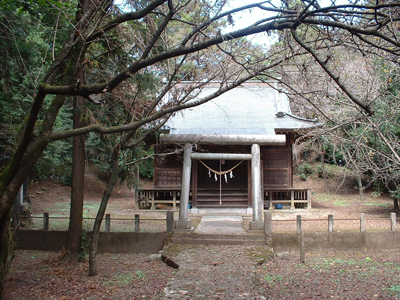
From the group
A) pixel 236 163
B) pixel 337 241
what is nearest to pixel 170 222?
pixel 337 241

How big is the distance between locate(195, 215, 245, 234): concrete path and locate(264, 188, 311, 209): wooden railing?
111 inches

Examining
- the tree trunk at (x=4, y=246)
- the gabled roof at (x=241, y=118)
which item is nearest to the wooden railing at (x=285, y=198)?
the gabled roof at (x=241, y=118)

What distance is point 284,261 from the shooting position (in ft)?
31.1

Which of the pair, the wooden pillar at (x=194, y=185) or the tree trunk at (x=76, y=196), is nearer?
the tree trunk at (x=76, y=196)

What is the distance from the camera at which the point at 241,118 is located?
1627cm

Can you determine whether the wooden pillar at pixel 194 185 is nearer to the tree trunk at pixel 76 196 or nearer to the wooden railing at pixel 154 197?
the wooden railing at pixel 154 197

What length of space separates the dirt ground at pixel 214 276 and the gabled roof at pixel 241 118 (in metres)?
4.96

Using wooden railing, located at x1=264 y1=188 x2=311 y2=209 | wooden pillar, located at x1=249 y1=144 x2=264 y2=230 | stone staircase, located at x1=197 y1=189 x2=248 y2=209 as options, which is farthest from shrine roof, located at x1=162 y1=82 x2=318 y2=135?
stone staircase, located at x1=197 y1=189 x2=248 y2=209

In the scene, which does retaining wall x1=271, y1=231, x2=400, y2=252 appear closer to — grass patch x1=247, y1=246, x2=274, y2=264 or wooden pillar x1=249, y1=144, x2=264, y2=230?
wooden pillar x1=249, y1=144, x2=264, y2=230

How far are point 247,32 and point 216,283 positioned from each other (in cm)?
510

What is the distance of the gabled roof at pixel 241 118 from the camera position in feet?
44.6

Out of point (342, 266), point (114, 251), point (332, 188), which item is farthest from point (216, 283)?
point (332, 188)

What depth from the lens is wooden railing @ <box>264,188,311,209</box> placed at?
662 inches

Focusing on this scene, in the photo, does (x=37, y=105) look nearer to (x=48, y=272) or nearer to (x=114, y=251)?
(x=48, y=272)
